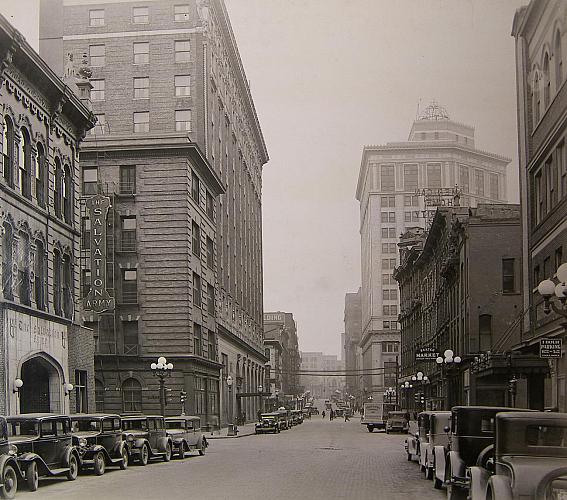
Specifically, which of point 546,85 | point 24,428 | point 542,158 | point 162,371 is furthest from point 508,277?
point 24,428

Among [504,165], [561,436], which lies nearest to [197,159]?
[504,165]

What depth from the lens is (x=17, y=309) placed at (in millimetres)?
26578

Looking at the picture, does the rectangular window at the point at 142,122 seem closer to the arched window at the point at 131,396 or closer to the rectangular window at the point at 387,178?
the rectangular window at the point at 387,178

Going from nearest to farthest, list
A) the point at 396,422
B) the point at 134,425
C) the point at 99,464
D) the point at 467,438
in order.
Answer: the point at 467,438 → the point at 99,464 → the point at 134,425 → the point at 396,422

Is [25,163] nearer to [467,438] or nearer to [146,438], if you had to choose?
→ [146,438]

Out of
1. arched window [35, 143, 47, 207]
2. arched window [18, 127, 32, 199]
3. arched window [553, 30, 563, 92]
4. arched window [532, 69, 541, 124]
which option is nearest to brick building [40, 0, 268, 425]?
arched window [35, 143, 47, 207]

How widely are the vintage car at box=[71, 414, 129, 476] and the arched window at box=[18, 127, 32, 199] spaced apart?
8.26m

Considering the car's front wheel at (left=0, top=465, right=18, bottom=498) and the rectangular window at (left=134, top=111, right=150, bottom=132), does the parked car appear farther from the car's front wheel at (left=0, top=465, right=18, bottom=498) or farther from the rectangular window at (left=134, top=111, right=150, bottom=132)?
the rectangular window at (left=134, top=111, right=150, bottom=132)

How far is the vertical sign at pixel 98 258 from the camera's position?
30.8 meters

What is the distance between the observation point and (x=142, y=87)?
29484 mm

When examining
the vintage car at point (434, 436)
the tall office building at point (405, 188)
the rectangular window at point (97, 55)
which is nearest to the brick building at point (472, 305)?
the tall office building at point (405, 188)

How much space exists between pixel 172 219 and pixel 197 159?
228cm

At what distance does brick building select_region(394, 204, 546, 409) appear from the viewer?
31469mm

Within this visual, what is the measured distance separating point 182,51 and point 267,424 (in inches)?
1121
